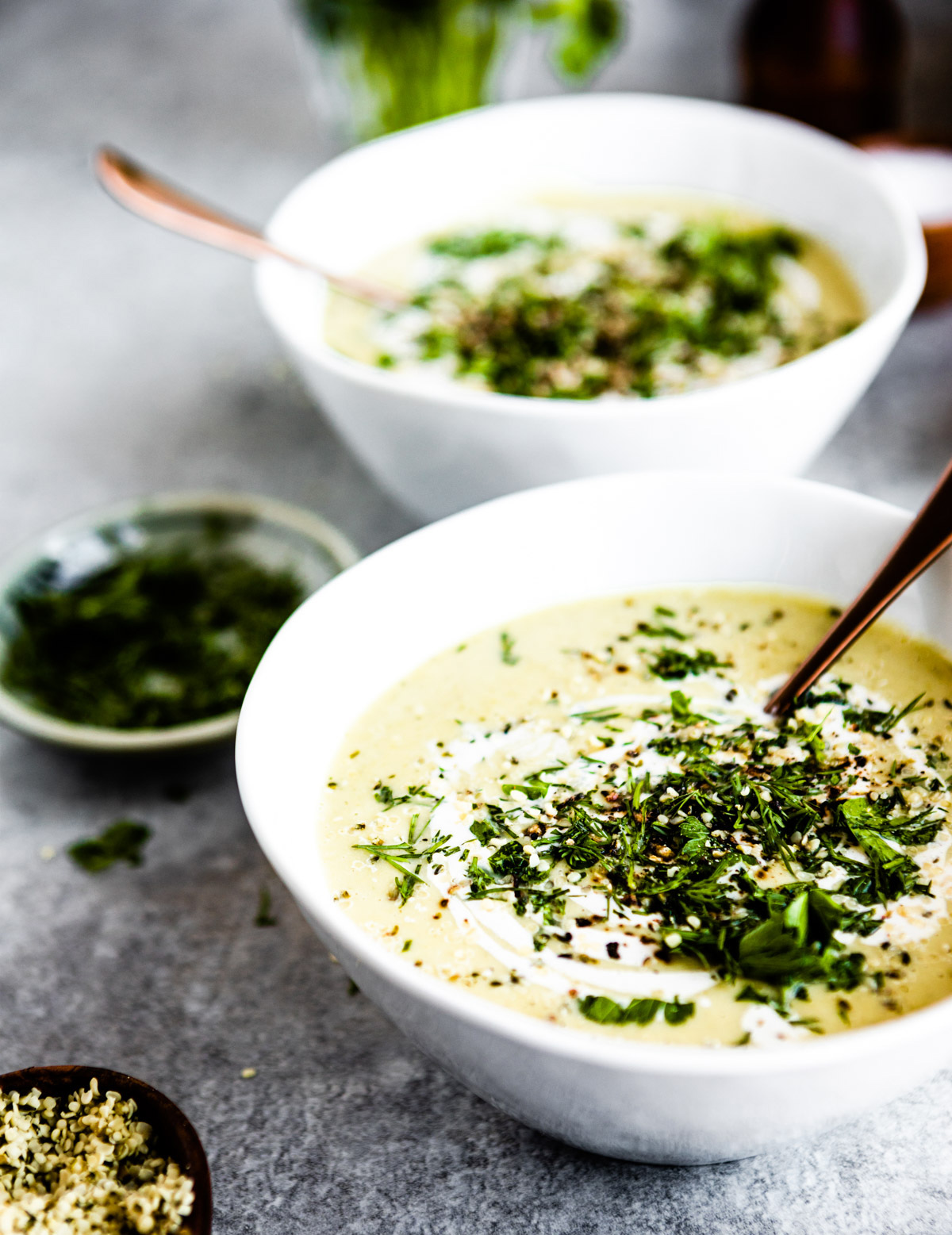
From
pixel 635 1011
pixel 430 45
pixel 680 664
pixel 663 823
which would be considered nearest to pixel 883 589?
pixel 680 664

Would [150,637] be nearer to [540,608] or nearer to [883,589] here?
[540,608]

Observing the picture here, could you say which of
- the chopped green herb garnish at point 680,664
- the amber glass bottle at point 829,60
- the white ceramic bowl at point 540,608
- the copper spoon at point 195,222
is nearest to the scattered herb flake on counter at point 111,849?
the white ceramic bowl at point 540,608

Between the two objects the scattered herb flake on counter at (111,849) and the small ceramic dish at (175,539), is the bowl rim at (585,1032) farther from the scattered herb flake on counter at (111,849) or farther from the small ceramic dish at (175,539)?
the small ceramic dish at (175,539)

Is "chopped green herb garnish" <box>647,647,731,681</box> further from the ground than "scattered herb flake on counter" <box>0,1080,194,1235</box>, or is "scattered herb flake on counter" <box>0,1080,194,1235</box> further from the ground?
"chopped green herb garnish" <box>647,647,731,681</box>

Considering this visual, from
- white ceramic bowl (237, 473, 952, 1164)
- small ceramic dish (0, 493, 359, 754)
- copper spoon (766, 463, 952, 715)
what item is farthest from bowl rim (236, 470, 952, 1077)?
small ceramic dish (0, 493, 359, 754)

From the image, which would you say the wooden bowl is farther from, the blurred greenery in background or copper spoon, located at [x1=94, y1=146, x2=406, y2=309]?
the blurred greenery in background

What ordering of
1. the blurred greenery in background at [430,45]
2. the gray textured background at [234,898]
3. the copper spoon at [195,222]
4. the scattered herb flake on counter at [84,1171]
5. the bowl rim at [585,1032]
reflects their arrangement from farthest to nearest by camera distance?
the blurred greenery in background at [430,45]
the copper spoon at [195,222]
the gray textured background at [234,898]
the scattered herb flake on counter at [84,1171]
the bowl rim at [585,1032]

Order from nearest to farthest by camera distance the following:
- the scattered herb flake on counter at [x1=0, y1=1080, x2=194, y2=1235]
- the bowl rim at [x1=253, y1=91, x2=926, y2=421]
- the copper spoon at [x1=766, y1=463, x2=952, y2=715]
Answer: the scattered herb flake on counter at [x1=0, y1=1080, x2=194, y2=1235], the copper spoon at [x1=766, y1=463, x2=952, y2=715], the bowl rim at [x1=253, y1=91, x2=926, y2=421]
